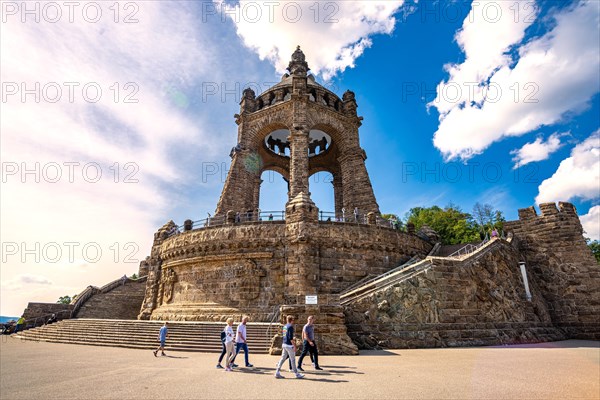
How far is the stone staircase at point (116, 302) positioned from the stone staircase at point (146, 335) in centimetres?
558

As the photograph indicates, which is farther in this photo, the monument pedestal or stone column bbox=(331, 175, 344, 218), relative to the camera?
stone column bbox=(331, 175, 344, 218)

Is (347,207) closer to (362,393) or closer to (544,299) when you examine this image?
(544,299)

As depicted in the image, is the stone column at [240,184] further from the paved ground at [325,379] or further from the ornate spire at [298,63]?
the paved ground at [325,379]

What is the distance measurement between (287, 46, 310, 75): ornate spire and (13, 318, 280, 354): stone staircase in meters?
22.9

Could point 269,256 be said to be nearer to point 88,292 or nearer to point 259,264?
point 259,264

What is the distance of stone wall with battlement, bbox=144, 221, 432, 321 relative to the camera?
18.0m

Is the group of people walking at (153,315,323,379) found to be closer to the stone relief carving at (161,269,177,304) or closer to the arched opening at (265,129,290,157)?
the stone relief carving at (161,269,177,304)

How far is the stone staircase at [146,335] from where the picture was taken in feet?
40.6

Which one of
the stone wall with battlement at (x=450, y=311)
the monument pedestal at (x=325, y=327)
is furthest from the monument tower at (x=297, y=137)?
the monument pedestal at (x=325, y=327)

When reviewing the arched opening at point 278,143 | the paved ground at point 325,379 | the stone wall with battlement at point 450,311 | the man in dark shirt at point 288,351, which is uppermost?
the arched opening at point 278,143

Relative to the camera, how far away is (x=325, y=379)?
6.60 metres

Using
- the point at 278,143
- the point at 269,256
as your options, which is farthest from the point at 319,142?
the point at 269,256

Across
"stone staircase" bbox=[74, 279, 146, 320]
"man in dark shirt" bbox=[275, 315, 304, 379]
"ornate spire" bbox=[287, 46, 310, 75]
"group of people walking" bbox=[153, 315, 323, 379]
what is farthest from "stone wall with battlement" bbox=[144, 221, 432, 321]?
"ornate spire" bbox=[287, 46, 310, 75]

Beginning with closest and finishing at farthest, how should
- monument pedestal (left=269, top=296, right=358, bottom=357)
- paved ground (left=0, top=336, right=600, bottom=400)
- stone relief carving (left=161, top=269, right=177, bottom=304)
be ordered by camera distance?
paved ground (left=0, top=336, right=600, bottom=400) < monument pedestal (left=269, top=296, right=358, bottom=357) < stone relief carving (left=161, top=269, right=177, bottom=304)
